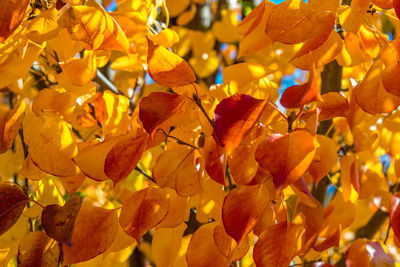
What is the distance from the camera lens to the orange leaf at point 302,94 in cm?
55

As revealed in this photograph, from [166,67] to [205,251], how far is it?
30 centimetres

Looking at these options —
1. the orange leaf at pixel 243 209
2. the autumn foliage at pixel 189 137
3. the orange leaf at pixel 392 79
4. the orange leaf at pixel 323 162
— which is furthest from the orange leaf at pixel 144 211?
the orange leaf at pixel 392 79

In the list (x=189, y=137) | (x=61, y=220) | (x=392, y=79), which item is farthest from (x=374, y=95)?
(x=61, y=220)

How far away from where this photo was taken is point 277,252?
72 cm

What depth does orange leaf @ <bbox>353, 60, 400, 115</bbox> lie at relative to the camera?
0.70m

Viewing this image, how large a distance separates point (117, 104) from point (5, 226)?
35 cm

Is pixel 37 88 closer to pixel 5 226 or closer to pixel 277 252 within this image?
pixel 5 226

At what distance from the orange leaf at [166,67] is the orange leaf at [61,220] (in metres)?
0.22

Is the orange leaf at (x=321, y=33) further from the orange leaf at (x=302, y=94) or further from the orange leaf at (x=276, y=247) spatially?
the orange leaf at (x=276, y=247)

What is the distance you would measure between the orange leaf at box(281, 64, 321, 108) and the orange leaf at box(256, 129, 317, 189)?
0.04 m

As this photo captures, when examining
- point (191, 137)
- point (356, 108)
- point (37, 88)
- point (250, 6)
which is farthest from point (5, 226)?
point (250, 6)

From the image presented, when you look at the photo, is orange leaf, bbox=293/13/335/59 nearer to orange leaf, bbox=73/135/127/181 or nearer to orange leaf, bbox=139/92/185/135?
orange leaf, bbox=139/92/185/135

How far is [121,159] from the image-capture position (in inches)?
25.7

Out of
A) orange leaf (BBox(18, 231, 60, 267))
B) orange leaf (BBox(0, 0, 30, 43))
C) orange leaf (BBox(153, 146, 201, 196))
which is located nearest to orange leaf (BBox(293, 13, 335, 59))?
orange leaf (BBox(153, 146, 201, 196))
